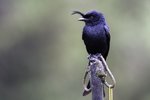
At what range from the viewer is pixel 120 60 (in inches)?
687

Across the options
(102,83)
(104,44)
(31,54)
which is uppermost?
(31,54)

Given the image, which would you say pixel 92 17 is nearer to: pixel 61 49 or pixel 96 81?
pixel 96 81

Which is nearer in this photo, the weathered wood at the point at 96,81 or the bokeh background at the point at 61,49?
the weathered wood at the point at 96,81

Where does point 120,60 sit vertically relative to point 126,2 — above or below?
below

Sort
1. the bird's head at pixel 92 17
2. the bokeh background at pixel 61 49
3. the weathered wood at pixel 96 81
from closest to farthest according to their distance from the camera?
the weathered wood at pixel 96 81, the bird's head at pixel 92 17, the bokeh background at pixel 61 49

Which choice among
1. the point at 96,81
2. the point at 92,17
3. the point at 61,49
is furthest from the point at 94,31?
the point at 61,49

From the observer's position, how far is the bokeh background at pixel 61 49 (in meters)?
17.2

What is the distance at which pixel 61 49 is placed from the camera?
1823cm

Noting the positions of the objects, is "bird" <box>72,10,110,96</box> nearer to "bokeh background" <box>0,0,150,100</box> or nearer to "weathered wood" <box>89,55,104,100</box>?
"weathered wood" <box>89,55,104,100</box>

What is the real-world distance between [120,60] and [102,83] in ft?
42.3

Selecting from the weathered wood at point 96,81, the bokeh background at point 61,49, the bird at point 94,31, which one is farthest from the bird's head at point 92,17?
the bokeh background at point 61,49

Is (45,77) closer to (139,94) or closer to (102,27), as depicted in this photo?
(139,94)

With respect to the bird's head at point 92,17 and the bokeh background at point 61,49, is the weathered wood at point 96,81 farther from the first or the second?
the bokeh background at point 61,49

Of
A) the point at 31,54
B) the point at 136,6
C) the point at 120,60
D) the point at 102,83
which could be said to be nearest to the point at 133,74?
the point at 120,60
